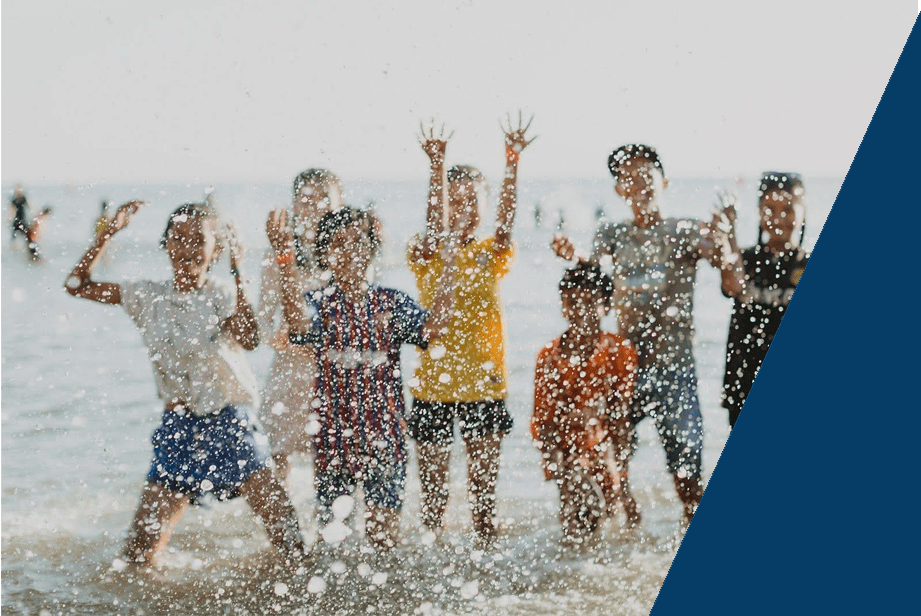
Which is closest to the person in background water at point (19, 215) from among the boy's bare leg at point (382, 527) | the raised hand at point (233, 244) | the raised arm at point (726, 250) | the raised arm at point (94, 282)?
the raised arm at point (94, 282)

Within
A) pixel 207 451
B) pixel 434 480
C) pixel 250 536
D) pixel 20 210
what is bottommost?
pixel 250 536

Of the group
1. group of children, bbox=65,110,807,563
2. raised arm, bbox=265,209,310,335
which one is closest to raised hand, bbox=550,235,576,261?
group of children, bbox=65,110,807,563

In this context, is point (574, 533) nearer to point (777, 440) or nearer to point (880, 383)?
point (777, 440)

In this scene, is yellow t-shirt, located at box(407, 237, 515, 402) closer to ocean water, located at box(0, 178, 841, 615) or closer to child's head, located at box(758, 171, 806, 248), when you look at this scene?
ocean water, located at box(0, 178, 841, 615)

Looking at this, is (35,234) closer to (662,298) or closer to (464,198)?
(464,198)

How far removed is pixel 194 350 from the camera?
133 inches

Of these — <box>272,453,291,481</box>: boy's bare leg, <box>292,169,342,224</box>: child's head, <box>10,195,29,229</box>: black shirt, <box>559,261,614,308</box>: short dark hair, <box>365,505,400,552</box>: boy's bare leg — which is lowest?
<box>365,505,400,552</box>: boy's bare leg

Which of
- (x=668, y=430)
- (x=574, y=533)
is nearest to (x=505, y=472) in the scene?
(x=574, y=533)

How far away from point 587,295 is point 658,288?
273mm

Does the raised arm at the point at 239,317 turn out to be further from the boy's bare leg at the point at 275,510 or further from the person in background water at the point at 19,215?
the person in background water at the point at 19,215

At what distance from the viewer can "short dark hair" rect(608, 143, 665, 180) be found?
3.77m

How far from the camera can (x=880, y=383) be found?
3619mm

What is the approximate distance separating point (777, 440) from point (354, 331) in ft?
5.09

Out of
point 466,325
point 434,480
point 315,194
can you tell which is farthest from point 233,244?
point 434,480
